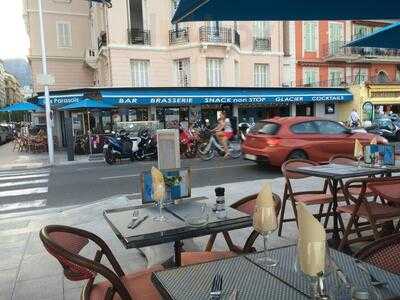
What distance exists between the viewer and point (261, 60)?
84.7ft

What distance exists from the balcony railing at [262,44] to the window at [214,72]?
3366 mm

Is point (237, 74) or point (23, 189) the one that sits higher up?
point (237, 74)

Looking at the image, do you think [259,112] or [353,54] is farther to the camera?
[353,54]

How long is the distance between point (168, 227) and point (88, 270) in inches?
27.8

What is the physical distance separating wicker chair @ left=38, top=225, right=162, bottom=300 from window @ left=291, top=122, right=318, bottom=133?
917cm

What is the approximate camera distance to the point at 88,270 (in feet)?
7.72

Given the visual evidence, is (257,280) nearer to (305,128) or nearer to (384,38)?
(384,38)

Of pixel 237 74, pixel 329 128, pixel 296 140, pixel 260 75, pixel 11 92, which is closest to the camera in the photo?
pixel 296 140

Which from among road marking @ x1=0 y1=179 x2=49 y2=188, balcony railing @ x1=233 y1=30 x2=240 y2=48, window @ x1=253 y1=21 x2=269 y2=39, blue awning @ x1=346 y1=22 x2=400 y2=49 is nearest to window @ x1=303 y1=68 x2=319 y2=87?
window @ x1=253 y1=21 x2=269 y2=39

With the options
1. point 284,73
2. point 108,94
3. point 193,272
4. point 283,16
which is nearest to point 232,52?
point 284,73

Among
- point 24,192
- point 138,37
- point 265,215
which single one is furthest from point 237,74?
point 265,215

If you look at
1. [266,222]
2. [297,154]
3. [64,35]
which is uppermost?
[64,35]

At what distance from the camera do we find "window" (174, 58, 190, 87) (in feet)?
76.3

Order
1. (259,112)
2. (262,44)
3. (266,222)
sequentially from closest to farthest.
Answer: (266,222)
(259,112)
(262,44)
